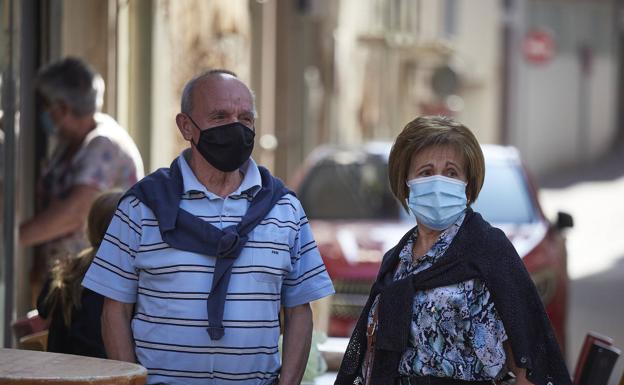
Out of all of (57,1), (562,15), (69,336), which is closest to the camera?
(69,336)

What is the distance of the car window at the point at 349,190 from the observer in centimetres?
1091

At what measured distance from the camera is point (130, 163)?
712cm

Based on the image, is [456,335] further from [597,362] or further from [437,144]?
[597,362]

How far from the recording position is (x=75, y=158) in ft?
23.6

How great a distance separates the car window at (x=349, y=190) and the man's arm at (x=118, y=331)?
6.30 m

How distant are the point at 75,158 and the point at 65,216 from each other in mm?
324

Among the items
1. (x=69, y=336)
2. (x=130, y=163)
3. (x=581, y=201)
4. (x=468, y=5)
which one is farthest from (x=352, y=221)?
(x=468, y=5)

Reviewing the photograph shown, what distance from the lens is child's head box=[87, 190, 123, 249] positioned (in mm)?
5301

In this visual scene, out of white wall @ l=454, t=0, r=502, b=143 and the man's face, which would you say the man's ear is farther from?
white wall @ l=454, t=0, r=502, b=143

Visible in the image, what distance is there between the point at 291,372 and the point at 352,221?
6.30m

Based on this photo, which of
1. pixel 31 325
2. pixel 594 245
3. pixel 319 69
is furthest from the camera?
pixel 594 245

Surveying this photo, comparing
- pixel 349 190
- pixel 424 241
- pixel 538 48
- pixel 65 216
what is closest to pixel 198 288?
pixel 424 241

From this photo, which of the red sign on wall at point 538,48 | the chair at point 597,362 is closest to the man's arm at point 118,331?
the chair at point 597,362

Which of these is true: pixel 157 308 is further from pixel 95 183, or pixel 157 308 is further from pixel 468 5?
pixel 468 5
